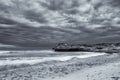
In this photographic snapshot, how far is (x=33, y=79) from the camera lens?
992 cm

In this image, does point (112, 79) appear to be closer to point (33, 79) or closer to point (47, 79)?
point (47, 79)

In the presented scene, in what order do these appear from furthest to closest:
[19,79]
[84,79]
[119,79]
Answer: [19,79] → [84,79] → [119,79]

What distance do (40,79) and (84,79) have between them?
10.5ft

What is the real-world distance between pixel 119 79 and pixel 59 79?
398cm

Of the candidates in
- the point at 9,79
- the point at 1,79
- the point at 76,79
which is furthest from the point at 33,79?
the point at 76,79

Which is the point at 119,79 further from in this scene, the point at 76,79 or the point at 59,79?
the point at 59,79

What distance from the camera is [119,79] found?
8445 millimetres

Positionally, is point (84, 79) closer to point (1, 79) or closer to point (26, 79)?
point (26, 79)

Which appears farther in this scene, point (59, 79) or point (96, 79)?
point (59, 79)

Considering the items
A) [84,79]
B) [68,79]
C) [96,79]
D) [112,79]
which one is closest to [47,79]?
[68,79]

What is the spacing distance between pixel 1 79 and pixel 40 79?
293 centimetres

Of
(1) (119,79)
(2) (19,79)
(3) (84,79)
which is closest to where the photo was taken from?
(1) (119,79)

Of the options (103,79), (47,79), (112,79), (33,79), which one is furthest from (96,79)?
(33,79)

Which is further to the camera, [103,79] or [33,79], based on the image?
[33,79]
